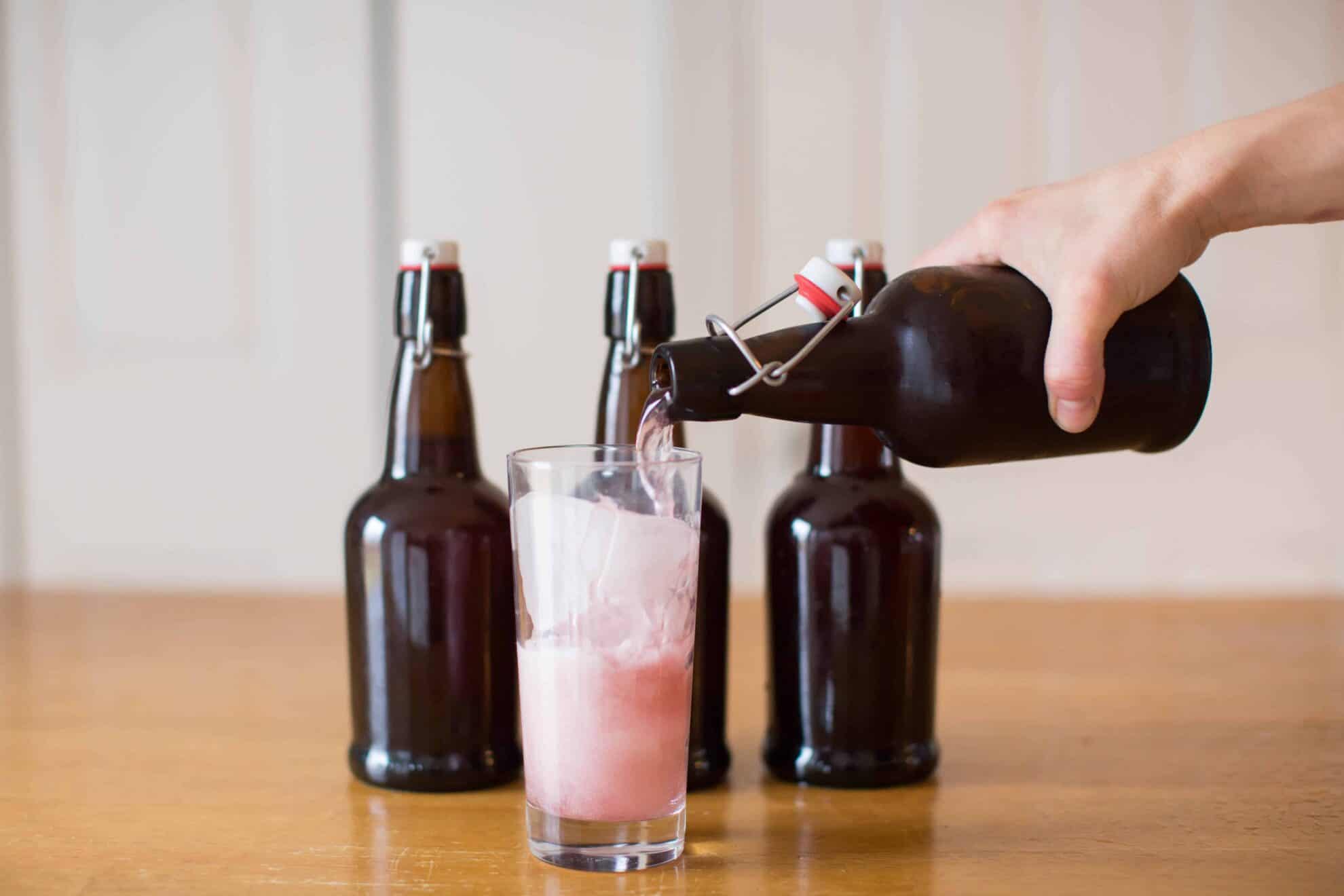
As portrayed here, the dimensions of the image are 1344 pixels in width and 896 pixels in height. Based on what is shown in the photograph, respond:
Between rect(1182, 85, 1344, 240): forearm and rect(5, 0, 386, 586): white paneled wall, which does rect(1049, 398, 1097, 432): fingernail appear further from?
rect(5, 0, 386, 586): white paneled wall

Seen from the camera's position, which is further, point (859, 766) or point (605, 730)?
point (859, 766)

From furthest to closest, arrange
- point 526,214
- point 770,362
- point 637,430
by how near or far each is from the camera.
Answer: point 526,214, point 637,430, point 770,362

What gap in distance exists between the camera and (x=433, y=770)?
2.85ft

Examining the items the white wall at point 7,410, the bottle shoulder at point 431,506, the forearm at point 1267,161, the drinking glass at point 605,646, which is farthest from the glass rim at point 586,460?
the white wall at point 7,410

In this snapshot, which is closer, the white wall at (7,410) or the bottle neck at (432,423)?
the bottle neck at (432,423)

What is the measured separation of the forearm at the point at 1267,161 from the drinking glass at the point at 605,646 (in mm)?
348

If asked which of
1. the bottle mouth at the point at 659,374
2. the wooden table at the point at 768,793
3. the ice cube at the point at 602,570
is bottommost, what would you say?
the wooden table at the point at 768,793

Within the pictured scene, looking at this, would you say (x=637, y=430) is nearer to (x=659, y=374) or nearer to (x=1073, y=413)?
(x=659, y=374)

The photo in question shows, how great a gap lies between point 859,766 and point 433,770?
11.3 inches

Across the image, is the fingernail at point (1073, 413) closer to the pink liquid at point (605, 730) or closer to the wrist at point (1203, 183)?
the wrist at point (1203, 183)

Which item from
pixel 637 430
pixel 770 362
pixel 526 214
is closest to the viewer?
pixel 770 362

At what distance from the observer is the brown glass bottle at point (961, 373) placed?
71 centimetres

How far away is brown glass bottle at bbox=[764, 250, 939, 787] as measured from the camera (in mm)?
867

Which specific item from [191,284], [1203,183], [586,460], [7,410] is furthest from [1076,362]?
[7,410]
